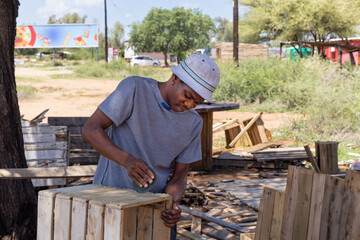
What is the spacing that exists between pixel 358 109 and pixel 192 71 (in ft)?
31.8

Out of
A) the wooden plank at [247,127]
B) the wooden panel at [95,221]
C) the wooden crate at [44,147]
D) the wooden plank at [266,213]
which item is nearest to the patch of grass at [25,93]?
the wooden plank at [247,127]

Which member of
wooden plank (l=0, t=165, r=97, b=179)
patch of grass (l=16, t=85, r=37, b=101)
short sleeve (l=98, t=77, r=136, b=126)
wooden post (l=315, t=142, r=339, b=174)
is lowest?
patch of grass (l=16, t=85, r=37, b=101)

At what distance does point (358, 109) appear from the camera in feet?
36.6

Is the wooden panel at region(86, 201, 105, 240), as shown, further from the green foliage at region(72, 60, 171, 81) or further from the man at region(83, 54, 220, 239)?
the green foliage at region(72, 60, 171, 81)

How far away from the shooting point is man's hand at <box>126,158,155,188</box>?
7.67 ft

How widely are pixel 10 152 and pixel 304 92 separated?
38.1ft

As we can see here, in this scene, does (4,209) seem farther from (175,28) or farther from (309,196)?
Answer: (175,28)

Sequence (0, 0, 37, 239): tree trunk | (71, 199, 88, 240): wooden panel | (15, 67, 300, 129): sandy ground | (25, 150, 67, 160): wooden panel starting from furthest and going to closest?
(15, 67, 300, 129): sandy ground, (25, 150, 67, 160): wooden panel, (0, 0, 37, 239): tree trunk, (71, 199, 88, 240): wooden panel

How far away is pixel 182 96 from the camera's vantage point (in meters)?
2.51

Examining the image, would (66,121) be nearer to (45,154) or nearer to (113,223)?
(45,154)

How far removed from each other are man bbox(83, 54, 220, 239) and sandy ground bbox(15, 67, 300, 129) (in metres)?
9.99

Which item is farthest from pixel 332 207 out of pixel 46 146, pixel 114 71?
pixel 114 71

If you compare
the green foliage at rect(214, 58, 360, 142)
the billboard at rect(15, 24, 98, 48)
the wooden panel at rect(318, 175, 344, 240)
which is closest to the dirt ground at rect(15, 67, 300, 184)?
the green foliage at rect(214, 58, 360, 142)

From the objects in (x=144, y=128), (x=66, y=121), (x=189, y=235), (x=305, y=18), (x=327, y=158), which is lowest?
(x=189, y=235)
